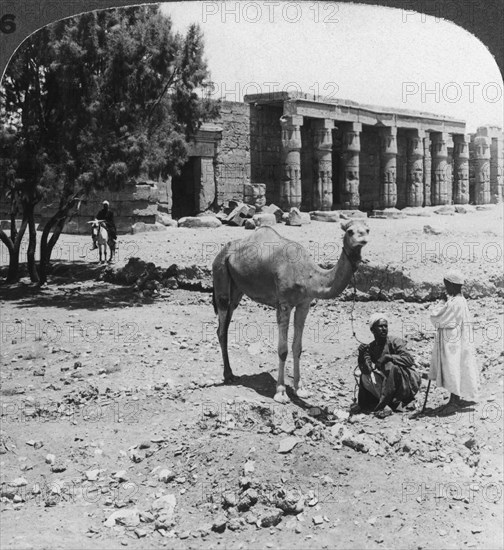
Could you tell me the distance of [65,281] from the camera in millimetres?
12250

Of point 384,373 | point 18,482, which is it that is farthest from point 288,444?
point 18,482

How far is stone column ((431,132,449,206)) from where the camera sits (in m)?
32.8

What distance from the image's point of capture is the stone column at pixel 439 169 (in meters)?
32.8

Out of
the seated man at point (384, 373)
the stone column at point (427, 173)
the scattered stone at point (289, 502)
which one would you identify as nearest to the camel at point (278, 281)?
the seated man at point (384, 373)

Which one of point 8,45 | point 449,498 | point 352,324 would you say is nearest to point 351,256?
point 352,324

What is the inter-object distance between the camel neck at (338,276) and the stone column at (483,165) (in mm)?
29385

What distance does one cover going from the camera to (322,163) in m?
27.3

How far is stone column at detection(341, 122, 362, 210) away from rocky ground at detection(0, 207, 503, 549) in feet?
61.1

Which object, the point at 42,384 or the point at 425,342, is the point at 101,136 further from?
the point at 425,342

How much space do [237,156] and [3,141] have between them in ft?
46.7

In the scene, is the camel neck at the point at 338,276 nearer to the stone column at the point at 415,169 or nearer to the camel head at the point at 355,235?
the camel head at the point at 355,235

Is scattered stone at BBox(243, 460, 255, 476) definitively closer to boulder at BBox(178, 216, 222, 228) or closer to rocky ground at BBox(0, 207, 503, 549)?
rocky ground at BBox(0, 207, 503, 549)

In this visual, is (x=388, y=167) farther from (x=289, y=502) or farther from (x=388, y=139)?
(x=289, y=502)

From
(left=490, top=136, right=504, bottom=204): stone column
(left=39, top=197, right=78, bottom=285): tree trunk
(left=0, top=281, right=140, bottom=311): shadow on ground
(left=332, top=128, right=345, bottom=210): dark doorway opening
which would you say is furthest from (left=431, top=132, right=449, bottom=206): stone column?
(left=0, top=281, right=140, bottom=311): shadow on ground
